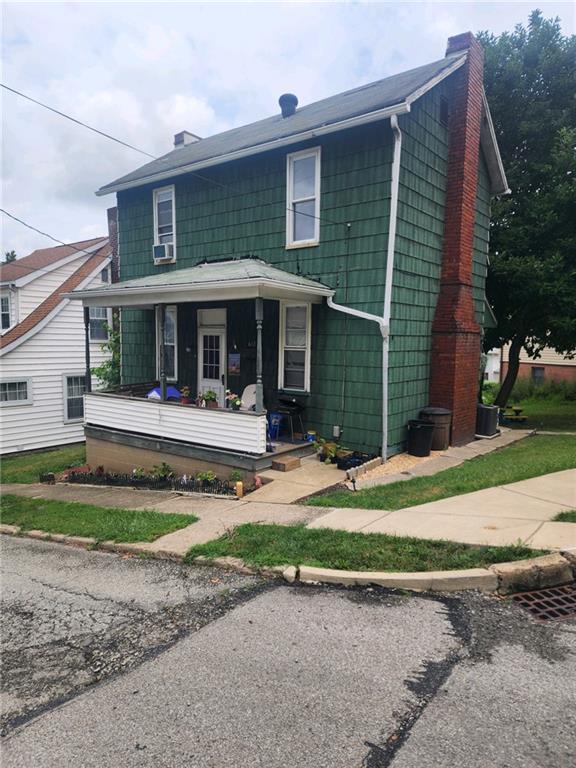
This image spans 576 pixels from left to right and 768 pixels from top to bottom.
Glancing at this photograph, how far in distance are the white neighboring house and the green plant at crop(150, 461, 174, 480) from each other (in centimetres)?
884

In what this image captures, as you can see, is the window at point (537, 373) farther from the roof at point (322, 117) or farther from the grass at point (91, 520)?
the grass at point (91, 520)

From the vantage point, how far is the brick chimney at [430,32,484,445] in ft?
34.6

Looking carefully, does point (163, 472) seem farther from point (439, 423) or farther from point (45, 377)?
point (45, 377)

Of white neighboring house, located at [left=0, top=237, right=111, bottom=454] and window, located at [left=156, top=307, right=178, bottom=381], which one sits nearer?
window, located at [left=156, top=307, right=178, bottom=381]

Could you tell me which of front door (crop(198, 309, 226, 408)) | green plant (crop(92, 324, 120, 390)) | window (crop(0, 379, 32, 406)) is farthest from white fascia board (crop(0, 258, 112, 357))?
front door (crop(198, 309, 226, 408))

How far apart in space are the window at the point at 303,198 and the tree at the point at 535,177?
7.00 meters

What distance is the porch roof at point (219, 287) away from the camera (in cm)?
849

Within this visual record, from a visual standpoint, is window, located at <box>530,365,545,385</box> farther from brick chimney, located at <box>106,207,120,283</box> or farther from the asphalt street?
the asphalt street

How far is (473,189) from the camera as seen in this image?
11.2 meters

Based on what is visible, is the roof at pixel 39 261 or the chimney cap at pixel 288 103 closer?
the chimney cap at pixel 288 103

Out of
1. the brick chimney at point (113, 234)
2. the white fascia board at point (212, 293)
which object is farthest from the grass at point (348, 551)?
the brick chimney at point (113, 234)

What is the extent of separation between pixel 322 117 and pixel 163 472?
26.2 ft

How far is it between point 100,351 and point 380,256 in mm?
13380

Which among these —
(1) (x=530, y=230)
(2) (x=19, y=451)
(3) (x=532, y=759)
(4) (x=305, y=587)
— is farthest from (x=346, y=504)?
(2) (x=19, y=451)
